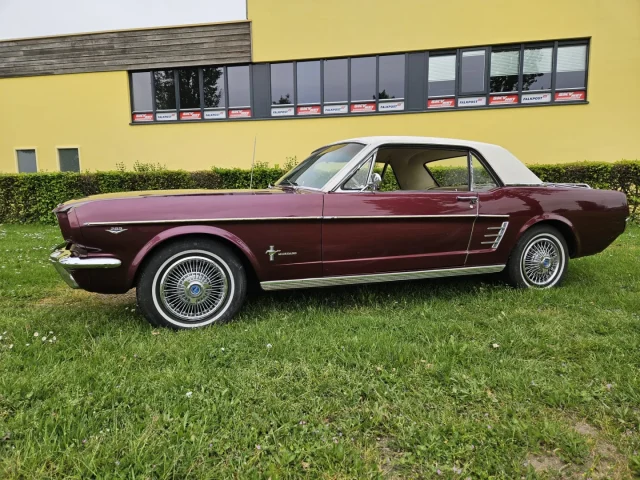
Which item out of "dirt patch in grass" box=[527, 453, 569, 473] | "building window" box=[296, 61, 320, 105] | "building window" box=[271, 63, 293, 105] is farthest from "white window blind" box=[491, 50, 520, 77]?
"dirt patch in grass" box=[527, 453, 569, 473]

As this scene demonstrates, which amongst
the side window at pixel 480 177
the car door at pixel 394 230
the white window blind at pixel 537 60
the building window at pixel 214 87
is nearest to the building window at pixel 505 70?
the white window blind at pixel 537 60

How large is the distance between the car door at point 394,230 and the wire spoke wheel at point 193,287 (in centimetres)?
88

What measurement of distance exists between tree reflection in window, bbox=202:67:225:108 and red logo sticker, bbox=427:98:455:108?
20.7 ft

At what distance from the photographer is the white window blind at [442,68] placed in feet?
38.4

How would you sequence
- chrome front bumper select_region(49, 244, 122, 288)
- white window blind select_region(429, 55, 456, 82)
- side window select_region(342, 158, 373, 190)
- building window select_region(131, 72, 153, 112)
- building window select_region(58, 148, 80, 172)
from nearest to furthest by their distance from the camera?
chrome front bumper select_region(49, 244, 122, 288) → side window select_region(342, 158, 373, 190) → white window blind select_region(429, 55, 456, 82) → building window select_region(131, 72, 153, 112) → building window select_region(58, 148, 80, 172)

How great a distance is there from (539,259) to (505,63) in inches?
367

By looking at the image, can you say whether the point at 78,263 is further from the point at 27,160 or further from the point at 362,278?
the point at 27,160

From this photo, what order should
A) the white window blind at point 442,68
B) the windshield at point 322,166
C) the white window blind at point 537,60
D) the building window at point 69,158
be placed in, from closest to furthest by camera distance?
the windshield at point 322,166
the white window blind at point 537,60
the white window blind at point 442,68
the building window at point 69,158

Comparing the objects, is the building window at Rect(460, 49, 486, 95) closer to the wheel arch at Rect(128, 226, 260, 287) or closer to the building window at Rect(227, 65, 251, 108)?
the building window at Rect(227, 65, 251, 108)

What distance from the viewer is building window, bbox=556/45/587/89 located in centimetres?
1110

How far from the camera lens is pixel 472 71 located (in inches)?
457

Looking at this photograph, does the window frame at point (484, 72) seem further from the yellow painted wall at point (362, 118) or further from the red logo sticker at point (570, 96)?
the red logo sticker at point (570, 96)

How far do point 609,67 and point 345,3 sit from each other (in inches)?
291

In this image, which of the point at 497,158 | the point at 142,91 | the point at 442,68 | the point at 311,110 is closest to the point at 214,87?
the point at 142,91
